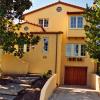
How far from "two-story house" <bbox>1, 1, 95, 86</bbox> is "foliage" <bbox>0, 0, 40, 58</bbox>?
348 inches

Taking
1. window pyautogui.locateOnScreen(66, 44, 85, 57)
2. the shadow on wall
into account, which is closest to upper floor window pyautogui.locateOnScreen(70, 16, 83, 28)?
window pyautogui.locateOnScreen(66, 44, 85, 57)

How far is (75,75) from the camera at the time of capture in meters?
38.7

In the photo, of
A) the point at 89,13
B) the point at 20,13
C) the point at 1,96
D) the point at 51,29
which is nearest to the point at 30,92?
the point at 1,96

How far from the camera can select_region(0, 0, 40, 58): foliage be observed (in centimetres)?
2461

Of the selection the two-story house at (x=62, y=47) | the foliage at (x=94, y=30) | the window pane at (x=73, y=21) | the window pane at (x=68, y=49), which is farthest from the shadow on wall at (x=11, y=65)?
the foliage at (x=94, y=30)

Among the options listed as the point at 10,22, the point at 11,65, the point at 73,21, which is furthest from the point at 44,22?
the point at 10,22

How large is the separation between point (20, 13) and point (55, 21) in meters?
13.2

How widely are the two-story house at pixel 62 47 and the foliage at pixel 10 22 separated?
883cm

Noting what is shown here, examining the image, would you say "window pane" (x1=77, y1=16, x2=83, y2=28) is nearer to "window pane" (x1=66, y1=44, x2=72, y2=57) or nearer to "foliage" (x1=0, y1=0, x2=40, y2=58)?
"window pane" (x1=66, y1=44, x2=72, y2=57)

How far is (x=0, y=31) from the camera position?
24.4 metres

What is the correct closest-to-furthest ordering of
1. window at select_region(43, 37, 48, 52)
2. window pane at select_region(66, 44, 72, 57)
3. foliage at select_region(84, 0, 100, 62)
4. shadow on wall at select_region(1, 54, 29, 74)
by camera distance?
foliage at select_region(84, 0, 100, 62)
shadow on wall at select_region(1, 54, 29, 74)
window at select_region(43, 37, 48, 52)
window pane at select_region(66, 44, 72, 57)

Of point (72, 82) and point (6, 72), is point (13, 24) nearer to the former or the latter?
point (6, 72)

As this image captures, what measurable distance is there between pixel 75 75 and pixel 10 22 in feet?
47.6

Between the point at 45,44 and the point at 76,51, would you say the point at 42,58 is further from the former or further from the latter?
the point at 76,51
